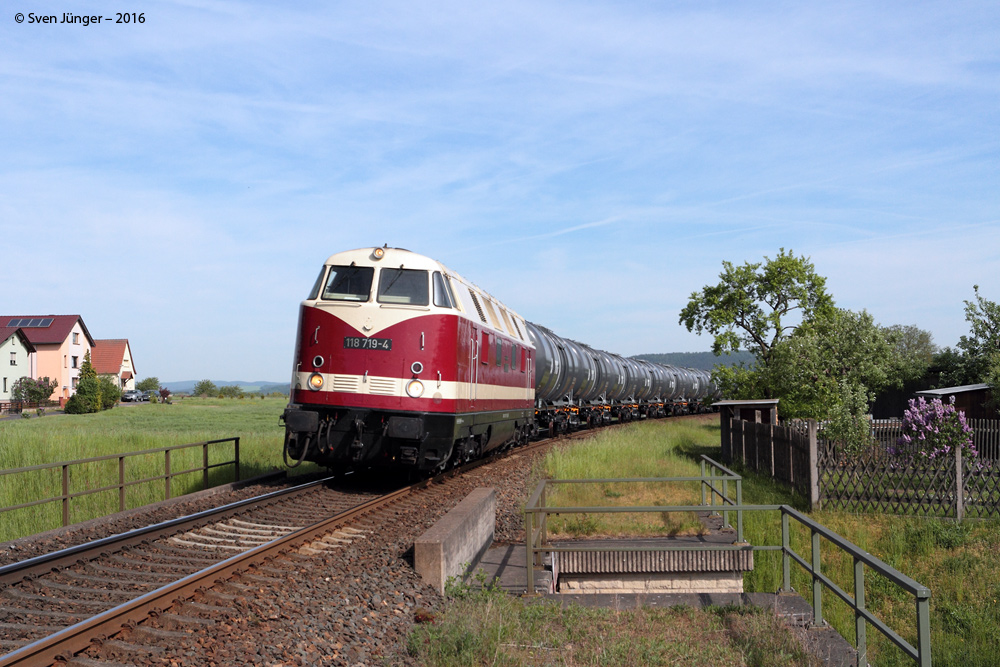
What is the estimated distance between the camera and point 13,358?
65.9 meters

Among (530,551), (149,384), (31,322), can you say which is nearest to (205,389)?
(149,384)

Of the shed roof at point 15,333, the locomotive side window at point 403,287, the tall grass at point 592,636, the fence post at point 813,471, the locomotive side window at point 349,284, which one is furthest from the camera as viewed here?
the shed roof at point 15,333

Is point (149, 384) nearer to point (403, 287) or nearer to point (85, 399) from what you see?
point (85, 399)

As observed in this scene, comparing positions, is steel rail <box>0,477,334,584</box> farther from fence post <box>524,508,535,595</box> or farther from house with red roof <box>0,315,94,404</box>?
house with red roof <box>0,315,94,404</box>

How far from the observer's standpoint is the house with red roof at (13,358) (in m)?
64.8

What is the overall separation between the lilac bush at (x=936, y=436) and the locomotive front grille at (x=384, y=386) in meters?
8.94

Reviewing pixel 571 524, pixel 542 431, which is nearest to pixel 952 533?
pixel 571 524

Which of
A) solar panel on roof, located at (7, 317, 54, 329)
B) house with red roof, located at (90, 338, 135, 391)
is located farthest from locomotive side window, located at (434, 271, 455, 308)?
house with red roof, located at (90, 338, 135, 391)

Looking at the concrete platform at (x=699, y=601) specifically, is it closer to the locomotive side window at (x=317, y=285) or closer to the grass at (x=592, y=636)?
the grass at (x=592, y=636)

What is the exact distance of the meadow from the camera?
21.9 ft

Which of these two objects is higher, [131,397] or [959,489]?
[959,489]

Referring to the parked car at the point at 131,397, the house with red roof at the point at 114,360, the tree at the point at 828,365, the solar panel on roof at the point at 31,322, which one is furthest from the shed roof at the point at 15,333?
the tree at the point at 828,365

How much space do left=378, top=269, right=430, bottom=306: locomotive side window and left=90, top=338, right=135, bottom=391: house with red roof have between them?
295 ft

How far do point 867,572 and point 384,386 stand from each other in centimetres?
737
